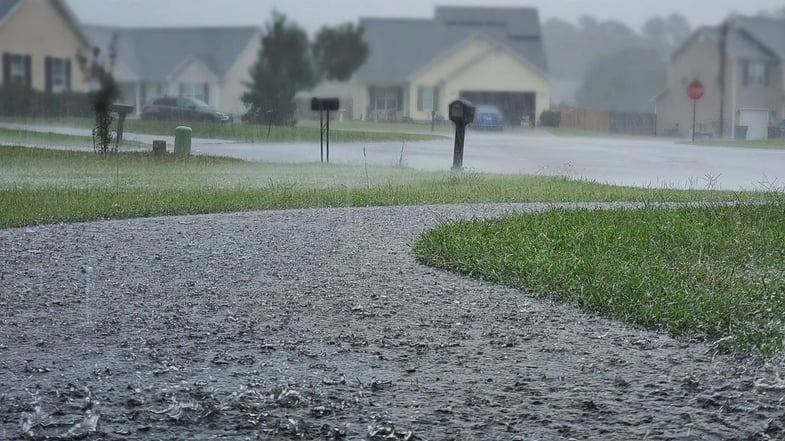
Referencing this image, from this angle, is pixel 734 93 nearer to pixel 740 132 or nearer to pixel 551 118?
pixel 740 132

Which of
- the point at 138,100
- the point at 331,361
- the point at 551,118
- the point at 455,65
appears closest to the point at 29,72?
the point at 138,100

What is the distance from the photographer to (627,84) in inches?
259

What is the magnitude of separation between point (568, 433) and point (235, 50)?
435cm

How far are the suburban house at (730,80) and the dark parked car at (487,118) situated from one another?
0.97 meters

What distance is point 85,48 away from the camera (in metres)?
5.98

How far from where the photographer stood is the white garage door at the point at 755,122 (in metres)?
6.57

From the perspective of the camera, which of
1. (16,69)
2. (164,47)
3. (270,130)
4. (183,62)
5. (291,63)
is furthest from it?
(270,130)

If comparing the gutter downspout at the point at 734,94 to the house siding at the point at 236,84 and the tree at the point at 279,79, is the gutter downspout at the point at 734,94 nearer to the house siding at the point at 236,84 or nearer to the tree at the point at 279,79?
the tree at the point at 279,79

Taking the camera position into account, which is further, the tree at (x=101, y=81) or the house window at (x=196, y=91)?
the house window at (x=196, y=91)

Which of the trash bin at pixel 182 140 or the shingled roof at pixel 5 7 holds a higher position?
the shingled roof at pixel 5 7

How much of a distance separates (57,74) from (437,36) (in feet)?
7.16

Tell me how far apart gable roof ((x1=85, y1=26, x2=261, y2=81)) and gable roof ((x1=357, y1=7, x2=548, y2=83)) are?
810 millimetres

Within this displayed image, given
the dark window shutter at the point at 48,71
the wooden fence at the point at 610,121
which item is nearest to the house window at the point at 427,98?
the wooden fence at the point at 610,121

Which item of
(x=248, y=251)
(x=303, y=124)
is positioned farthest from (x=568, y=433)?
(x=303, y=124)
